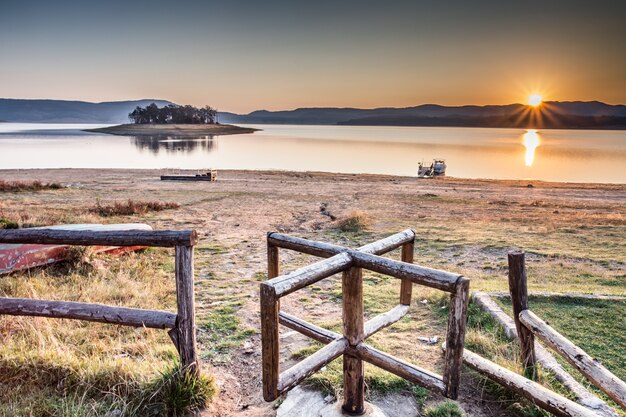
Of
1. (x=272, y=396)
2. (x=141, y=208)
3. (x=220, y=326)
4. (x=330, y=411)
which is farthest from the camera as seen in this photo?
(x=141, y=208)

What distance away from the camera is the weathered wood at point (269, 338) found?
8.50 feet

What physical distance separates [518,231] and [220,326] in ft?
36.8

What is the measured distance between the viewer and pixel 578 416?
11.0ft

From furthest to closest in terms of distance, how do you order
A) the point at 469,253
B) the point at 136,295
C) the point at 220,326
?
the point at 469,253, the point at 136,295, the point at 220,326

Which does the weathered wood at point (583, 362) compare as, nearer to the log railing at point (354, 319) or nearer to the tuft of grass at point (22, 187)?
the log railing at point (354, 319)

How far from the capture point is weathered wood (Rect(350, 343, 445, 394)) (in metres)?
2.94

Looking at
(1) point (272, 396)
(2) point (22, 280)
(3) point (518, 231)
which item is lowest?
(3) point (518, 231)

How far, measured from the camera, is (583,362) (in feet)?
12.5

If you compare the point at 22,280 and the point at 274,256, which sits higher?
the point at 274,256

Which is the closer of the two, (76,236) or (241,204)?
(76,236)

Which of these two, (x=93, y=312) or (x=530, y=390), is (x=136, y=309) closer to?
(x=93, y=312)

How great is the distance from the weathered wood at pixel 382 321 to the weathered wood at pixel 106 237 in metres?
1.72

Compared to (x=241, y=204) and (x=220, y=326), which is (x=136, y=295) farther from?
(x=241, y=204)

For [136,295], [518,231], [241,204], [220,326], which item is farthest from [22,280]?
[518,231]
